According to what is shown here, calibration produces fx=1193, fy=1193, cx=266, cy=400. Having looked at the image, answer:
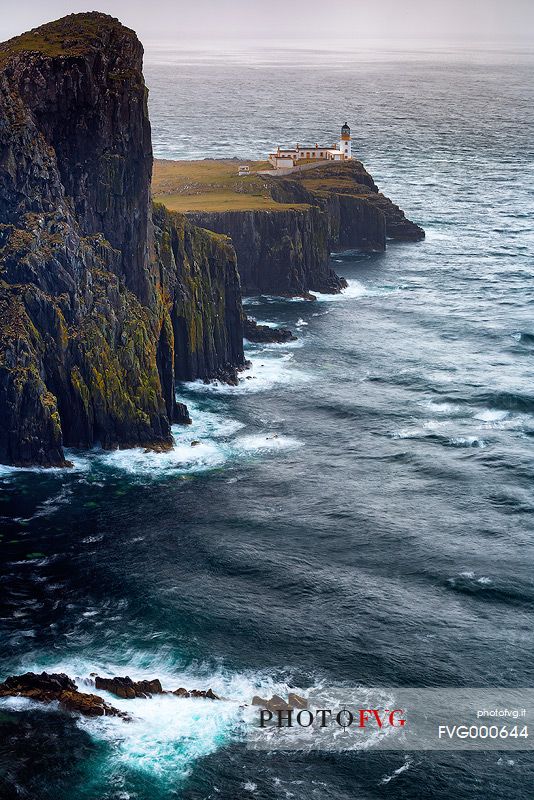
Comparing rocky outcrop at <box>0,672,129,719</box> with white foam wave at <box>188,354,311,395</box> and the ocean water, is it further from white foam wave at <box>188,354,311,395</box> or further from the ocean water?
white foam wave at <box>188,354,311,395</box>

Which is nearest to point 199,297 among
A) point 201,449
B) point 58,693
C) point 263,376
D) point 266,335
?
point 263,376

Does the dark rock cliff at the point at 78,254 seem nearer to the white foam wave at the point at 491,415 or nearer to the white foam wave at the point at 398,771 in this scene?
the white foam wave at the point at 491,415

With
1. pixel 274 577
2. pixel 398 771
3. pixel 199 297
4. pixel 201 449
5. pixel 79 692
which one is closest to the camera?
pixel 398 771

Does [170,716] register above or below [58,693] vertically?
below

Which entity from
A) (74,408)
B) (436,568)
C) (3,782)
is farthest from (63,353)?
(3,782)

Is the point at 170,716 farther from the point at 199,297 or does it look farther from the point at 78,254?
the point at 199,297

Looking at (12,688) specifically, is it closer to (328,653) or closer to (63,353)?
(328,653)

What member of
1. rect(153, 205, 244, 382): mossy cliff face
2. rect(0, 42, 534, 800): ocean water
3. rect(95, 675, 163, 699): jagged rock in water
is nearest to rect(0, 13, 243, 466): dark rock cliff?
rect(0, 42, 534, 800): ocean water
